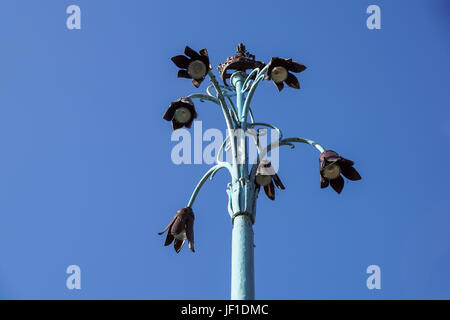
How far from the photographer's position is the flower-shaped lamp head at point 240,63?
33.2 ft

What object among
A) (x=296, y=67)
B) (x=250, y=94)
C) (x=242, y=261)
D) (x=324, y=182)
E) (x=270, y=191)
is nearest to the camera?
(x=242, y=261)

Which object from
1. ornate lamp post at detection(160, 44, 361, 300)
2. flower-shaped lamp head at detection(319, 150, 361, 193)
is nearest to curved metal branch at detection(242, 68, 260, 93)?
ornate lamp post at detection(160, 44, 361, 300)

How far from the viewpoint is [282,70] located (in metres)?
9.03

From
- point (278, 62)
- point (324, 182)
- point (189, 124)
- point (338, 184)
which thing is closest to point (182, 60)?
point (189, 124)

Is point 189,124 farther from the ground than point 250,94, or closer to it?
closer to it

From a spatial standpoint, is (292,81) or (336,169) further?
(292,81)

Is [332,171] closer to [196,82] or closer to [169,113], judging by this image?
[196,82]

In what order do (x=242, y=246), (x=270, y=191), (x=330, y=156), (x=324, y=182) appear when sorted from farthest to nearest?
(x=270, y=191) < (x=324, y=182) < (x=330, y=156) < (x=242, y=246)

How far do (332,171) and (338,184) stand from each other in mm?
149

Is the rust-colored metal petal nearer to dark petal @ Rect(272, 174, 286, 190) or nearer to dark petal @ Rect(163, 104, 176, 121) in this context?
dark petal @ Rect(163, 104, 176, 121)

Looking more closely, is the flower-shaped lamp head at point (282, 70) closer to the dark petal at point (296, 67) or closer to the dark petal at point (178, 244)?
the dark petal at point (296, 67)

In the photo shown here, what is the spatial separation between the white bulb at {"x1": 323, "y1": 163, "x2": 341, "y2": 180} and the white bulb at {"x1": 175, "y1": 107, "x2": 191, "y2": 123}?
152 centimetres
